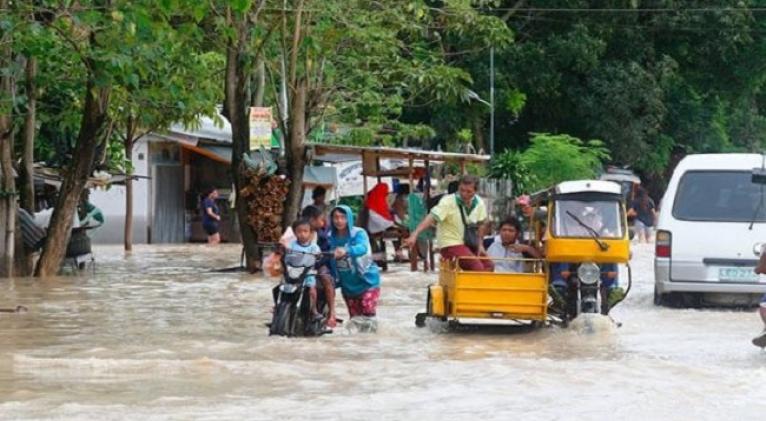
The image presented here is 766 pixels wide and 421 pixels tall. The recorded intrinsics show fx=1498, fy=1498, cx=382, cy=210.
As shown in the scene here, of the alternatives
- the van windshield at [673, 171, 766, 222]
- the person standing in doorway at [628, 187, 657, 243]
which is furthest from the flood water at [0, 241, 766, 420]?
the person standing in doorway at [628, 187, 657, 243]

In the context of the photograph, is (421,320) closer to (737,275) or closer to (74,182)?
(737,275)

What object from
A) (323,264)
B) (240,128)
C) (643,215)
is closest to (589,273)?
(323,264)

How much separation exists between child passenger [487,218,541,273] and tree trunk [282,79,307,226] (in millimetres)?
8951

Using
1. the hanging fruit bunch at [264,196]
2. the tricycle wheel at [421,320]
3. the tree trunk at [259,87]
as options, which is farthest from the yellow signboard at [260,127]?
the tricycle wheel at [421,320]

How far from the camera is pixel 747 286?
16.7 metres

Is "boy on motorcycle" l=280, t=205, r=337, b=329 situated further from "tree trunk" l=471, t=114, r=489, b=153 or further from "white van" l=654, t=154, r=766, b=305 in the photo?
"tree trunk" l=471, t=114, r=489, b=153

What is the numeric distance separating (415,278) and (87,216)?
620 cm

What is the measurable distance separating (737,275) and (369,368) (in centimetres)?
621

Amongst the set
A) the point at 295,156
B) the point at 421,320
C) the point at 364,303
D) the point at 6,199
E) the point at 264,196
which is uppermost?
the point at 295,156

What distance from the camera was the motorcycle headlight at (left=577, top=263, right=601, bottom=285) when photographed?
14.2 meters

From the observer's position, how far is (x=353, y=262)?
1400 cm

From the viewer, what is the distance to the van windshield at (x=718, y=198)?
55.6 feet

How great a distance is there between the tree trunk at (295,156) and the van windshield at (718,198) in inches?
311

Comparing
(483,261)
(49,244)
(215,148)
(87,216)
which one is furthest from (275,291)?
(215,148)
